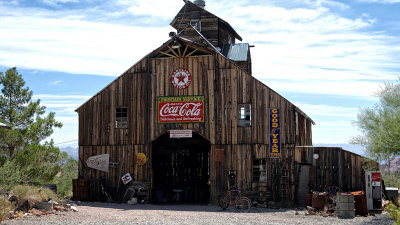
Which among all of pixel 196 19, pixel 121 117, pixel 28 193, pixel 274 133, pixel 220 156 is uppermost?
pixel 196 19

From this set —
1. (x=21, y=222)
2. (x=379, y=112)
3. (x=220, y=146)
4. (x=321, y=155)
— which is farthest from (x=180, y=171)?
(x=21, y=222)

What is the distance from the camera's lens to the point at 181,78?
24734 millimetres

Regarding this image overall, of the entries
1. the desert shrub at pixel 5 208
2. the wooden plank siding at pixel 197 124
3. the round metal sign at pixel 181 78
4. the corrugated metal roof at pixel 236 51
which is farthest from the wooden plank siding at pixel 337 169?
the desert shrub at pixel 5 208

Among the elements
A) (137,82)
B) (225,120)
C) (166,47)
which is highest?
(166,47)

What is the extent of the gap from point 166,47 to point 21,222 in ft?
40.8

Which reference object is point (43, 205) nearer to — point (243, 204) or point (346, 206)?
point (243, 204)

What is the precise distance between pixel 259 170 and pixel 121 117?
25.4 feet

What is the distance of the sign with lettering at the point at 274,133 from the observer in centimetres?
2328

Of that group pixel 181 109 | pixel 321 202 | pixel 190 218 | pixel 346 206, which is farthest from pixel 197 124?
pixel 346 206

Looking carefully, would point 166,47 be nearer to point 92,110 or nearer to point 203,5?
point 92,110

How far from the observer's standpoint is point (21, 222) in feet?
51.8

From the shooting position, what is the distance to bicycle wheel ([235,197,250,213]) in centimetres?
2127

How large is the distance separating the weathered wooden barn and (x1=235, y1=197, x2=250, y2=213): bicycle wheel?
1876mm

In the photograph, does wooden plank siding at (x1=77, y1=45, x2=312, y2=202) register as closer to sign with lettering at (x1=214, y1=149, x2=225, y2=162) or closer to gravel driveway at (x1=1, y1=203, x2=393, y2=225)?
sign with lettering at (x1=214, y1=149, x2=225, y2=162)
